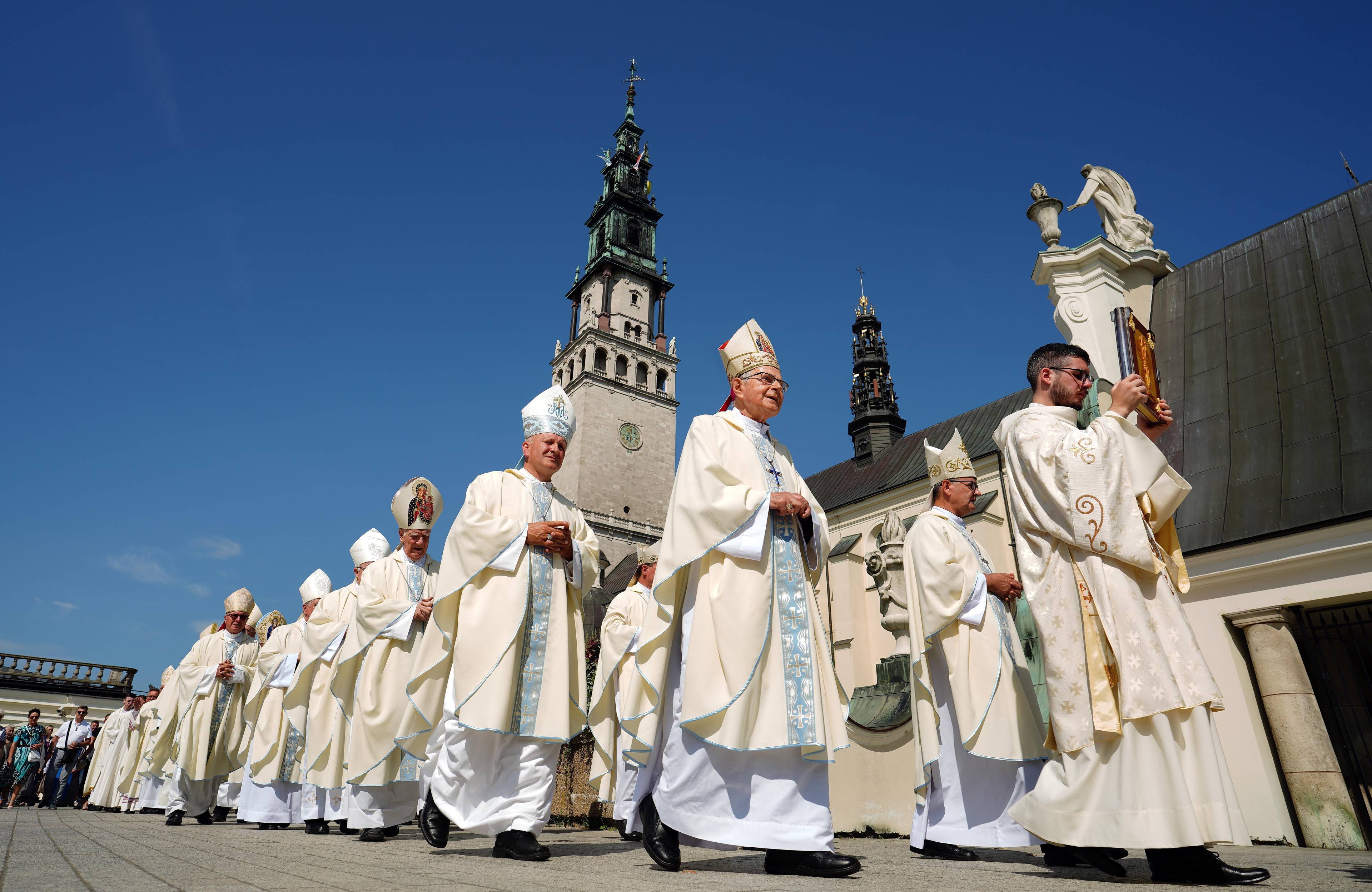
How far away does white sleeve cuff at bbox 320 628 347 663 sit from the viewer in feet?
24.1

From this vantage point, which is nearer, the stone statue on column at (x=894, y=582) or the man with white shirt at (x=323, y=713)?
the man with white shirt at (x=323, y=713)

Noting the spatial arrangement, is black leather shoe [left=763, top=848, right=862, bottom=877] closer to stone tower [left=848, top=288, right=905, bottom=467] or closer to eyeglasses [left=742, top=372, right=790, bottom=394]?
eyeglasses [left=742, top=372, right=790, bottom=394]

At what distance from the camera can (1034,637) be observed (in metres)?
7.46

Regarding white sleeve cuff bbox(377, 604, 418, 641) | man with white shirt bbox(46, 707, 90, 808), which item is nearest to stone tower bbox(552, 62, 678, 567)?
man with white shirt bbox(46, 707, 90, 808)

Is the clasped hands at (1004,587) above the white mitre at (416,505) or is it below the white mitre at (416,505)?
below

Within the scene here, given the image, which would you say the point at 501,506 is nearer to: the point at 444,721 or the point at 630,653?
the point at 444,721

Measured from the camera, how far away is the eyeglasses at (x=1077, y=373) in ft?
13.2

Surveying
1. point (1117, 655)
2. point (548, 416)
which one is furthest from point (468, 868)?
point (548, 416)

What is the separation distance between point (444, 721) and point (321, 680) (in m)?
3.34

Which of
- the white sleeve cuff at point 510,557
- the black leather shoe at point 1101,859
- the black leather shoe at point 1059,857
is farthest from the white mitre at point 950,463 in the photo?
the white sleeve cuff at point 510,557

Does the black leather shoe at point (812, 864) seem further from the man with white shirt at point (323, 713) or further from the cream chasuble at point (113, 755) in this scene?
the cream chasuble at point (113, 755)

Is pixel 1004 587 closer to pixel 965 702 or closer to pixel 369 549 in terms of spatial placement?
pixel 965 702

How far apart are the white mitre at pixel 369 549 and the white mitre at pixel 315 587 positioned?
66.2 inches

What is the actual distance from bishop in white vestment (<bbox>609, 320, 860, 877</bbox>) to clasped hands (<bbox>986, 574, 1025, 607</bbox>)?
1675mm
